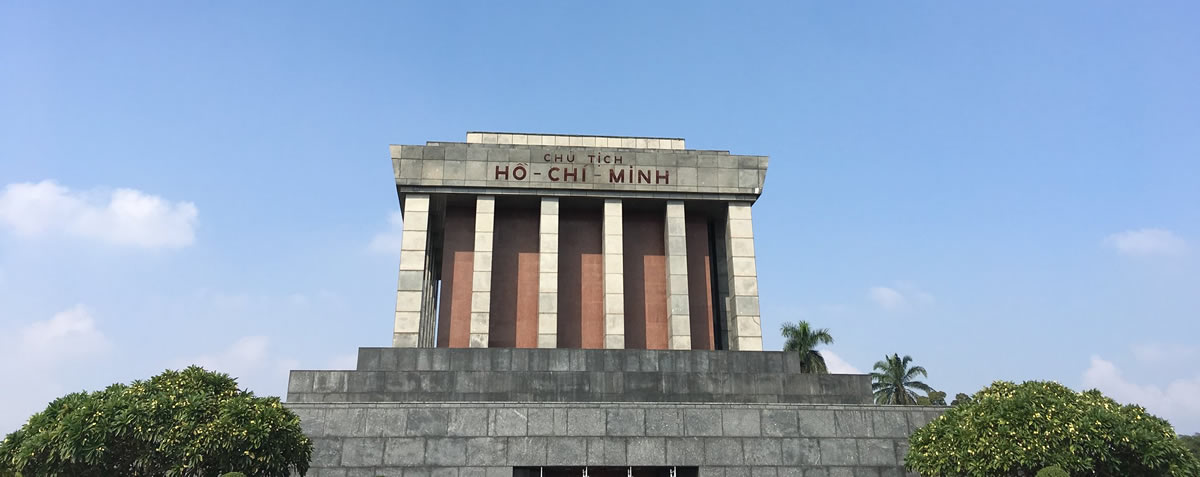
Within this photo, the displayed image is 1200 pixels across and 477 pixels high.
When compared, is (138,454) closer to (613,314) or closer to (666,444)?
(666,444)

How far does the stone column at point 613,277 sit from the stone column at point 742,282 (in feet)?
13.0

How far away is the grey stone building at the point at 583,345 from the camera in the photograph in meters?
19.5

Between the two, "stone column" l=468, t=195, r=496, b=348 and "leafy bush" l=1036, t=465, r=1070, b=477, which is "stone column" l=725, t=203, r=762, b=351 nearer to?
"stone column" l=468, t=195, r=496, b=348

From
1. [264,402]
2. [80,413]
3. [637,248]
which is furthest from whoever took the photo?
[637,248]

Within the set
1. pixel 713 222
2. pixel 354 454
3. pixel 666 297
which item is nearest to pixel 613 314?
pixel 666 297

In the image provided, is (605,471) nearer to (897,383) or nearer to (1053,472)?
(1053,472)

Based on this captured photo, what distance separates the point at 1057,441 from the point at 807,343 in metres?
48.2

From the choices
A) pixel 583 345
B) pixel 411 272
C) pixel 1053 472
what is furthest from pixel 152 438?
pixel 1053 472

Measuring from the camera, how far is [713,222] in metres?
31.4

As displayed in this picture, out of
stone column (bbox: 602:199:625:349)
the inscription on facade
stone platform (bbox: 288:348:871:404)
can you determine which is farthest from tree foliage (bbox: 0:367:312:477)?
the inscription on facade

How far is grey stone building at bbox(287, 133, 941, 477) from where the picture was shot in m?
19.5

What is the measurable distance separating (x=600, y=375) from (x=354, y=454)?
6.71 meters

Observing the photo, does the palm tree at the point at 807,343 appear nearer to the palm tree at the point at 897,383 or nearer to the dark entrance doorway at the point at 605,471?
the palm tree at the point at 897,383

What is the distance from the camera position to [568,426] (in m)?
19.7
